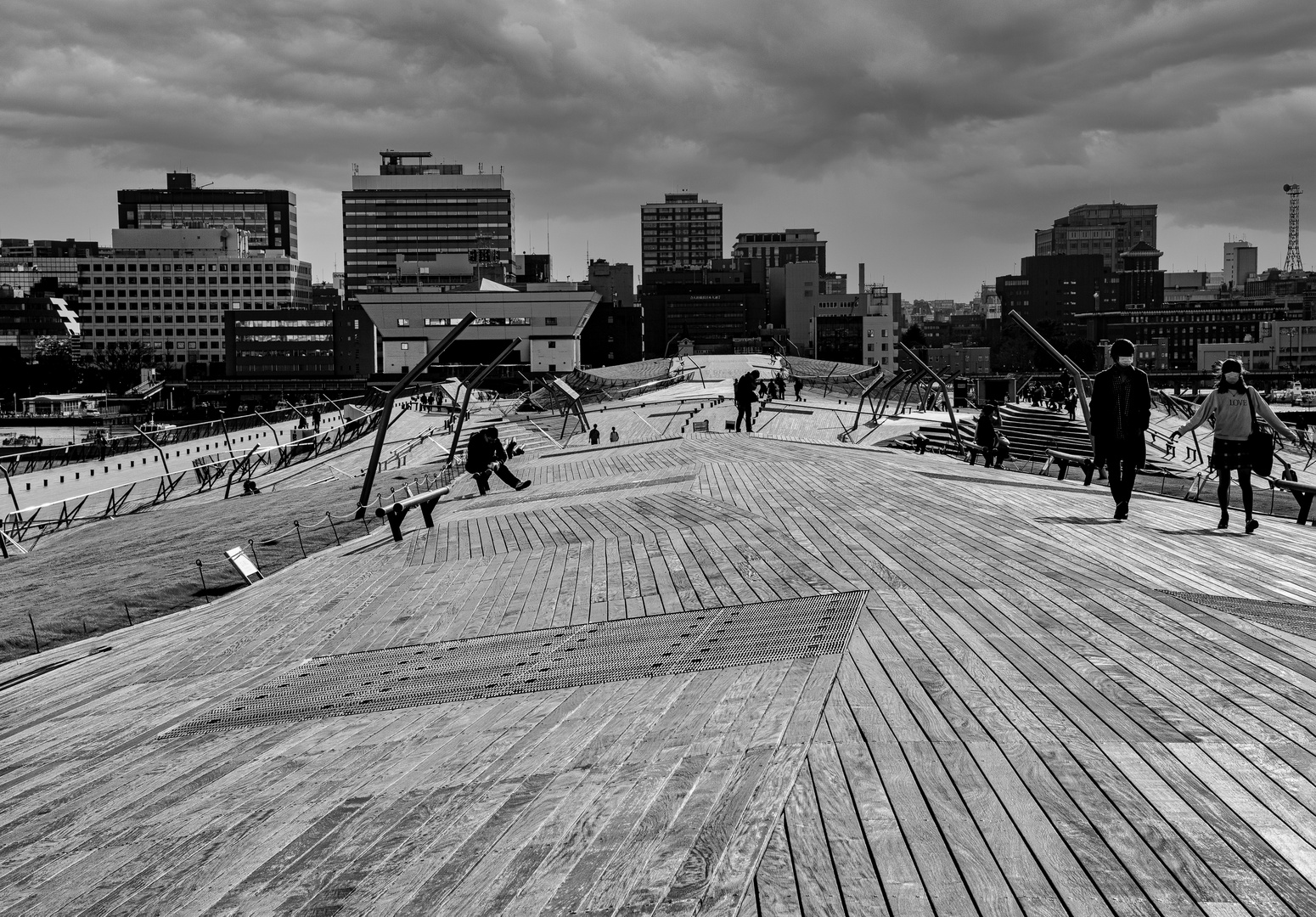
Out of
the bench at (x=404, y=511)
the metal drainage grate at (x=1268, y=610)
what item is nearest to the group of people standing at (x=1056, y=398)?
the bench at (x=404, y=511)

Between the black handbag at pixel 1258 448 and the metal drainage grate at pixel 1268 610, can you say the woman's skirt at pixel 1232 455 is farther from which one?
the metal drainage grate at pixel 1268 610

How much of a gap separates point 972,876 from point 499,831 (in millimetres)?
1927

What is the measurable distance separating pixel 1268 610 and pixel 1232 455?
515 cm

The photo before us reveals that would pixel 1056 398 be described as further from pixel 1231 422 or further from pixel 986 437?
pixel 1231 422

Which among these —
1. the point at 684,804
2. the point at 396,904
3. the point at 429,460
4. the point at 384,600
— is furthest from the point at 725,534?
the point at 429,460

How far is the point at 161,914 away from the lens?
4672mm

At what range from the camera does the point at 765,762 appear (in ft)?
17.7

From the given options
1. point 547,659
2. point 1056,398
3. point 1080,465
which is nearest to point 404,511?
point 547,659

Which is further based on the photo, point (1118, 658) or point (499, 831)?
point (1118, 658)

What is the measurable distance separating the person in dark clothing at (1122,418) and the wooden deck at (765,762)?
1331 mm

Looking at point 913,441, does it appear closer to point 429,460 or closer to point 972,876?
point 429,460

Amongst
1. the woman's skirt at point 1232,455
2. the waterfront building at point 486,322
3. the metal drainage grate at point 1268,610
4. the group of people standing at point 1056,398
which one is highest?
the waterfront building at point 486,322

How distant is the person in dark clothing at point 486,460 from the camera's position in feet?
66.4

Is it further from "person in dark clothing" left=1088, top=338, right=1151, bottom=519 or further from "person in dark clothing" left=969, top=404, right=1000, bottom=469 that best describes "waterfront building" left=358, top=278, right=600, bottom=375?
"person in dark clothing" left=1088, top=338, right=1151, bottom=519
